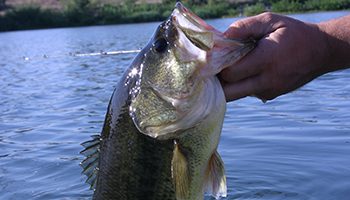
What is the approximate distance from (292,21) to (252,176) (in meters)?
4.13

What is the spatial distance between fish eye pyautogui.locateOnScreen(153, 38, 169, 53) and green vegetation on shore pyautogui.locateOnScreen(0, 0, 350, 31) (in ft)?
211

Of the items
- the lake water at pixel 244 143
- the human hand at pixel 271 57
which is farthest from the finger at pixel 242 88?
the lake water at pixel 244 143

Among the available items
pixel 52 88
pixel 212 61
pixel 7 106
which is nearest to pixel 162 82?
pixel 212 61

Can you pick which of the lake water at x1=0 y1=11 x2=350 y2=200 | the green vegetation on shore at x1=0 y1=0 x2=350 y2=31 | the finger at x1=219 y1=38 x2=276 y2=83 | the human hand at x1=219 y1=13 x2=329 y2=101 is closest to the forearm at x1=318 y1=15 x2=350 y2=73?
the human hand at x1=219 y1=13 x2=329 y2=101

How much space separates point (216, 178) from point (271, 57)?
2.14 ft

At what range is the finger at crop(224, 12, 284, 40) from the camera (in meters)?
2.72

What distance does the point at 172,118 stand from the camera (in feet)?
8.66

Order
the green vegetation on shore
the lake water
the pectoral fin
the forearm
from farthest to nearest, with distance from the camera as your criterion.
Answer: the green vegetation on shore, the lake water, the forearm, the pectoral fin

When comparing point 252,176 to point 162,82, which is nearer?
point 162,82

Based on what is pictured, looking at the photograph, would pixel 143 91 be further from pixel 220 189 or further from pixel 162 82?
pixel 220 189

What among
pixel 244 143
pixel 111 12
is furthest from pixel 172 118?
pixel 111 12

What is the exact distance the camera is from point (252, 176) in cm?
670

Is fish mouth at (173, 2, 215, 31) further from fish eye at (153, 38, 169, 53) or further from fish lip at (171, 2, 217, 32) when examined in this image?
fish eye at (153, 38, 169, 53)

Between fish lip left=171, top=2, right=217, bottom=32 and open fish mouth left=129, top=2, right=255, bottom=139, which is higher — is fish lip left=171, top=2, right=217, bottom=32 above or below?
above
